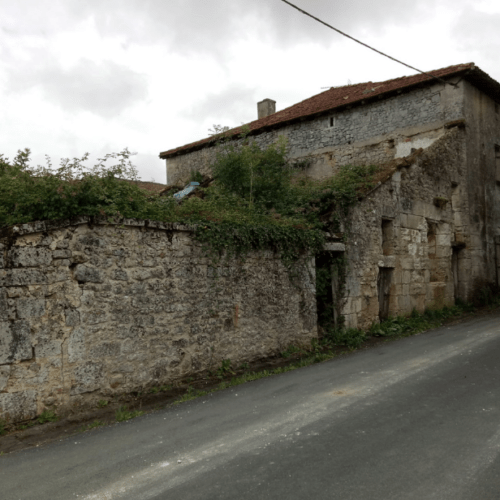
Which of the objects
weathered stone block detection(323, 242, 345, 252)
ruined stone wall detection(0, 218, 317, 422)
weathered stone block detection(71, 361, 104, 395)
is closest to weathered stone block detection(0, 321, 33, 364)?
ruined stone wall detection(0, 218, 317, 422)

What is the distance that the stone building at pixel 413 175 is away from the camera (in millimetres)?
11672

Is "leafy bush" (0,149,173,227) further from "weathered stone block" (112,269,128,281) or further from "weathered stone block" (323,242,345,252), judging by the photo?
"weathered stone block" (323,242,345,252)

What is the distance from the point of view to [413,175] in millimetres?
13070

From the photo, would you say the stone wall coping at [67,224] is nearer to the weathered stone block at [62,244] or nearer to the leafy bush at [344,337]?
the weathered stone block at [62,244]

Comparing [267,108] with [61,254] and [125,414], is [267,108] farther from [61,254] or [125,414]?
[125,414]

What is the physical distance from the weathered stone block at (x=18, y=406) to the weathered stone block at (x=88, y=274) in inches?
55.5

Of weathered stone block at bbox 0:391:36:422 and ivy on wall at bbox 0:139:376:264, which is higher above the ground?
ivy on wall at bbox 0:139:376:264

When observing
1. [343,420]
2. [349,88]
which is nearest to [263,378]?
[343,420]

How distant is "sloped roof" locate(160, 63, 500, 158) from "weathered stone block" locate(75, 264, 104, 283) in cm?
1098

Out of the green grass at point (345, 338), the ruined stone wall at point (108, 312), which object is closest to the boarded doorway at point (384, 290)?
the green grass at point (345, 338)

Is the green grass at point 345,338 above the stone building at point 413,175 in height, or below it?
below

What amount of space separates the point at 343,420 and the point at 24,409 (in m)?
3.56

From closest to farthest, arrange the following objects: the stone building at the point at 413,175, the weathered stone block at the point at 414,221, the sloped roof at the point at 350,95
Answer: the stone building at the point at 413,175, the weathered stone block at the point at 414,221, the sloped roof at the point at 350,95

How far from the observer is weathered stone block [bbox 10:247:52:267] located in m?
5.46
